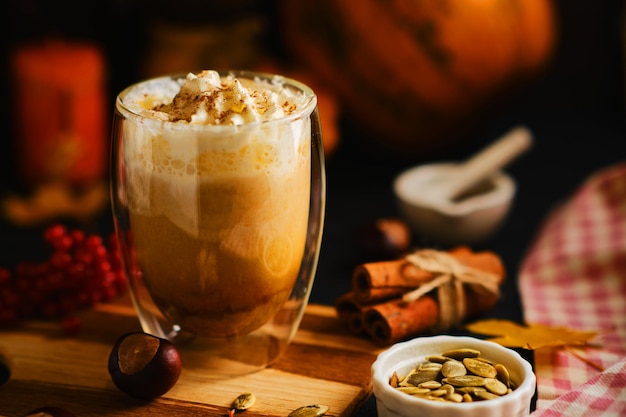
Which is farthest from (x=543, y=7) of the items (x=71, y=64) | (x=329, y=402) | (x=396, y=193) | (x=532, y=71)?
(x=329, y=402)

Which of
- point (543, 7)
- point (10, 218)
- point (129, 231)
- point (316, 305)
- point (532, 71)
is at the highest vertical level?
point (543, 7)

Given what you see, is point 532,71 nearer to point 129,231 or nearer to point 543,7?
point 543,7

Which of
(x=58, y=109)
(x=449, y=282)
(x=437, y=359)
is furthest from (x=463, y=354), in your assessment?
(x=58, y=109)

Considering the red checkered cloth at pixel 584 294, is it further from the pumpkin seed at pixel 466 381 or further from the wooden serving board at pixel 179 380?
the wooden serving board at pixel 179 380

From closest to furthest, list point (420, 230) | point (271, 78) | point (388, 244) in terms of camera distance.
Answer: point (271, 78) → point (388, 244) → point (420, 230)

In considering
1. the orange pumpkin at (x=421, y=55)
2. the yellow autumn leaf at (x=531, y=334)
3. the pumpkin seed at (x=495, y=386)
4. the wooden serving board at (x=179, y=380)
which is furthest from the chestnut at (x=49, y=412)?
the orange pumpkin at (x=421, y=55)

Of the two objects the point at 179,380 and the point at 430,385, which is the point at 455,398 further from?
the point at 179,380

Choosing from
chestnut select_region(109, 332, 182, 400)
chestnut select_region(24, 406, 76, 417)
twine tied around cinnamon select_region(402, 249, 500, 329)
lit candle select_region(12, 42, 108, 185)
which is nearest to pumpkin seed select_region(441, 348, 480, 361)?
twine tied around cinnamon select_region(402, 249, 500, 329)
